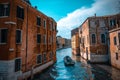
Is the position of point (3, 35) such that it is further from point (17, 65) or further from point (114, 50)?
point (114, 50)

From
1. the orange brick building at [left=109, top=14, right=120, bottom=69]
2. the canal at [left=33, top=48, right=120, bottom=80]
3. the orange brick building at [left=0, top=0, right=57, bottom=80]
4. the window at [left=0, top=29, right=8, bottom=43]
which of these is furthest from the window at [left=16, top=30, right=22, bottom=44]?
the orange brick building at [left=109, top=14, right=120, bottom=69]

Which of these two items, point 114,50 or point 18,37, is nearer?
point 18,37

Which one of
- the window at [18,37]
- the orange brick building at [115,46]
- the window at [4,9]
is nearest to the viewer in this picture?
the window at [4,9]

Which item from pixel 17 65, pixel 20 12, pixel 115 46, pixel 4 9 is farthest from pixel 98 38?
pixel 4 9

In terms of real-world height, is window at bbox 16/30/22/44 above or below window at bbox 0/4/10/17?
below

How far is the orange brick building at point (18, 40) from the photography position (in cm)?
1481

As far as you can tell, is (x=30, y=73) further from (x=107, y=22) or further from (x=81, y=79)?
(x=107, y=22)

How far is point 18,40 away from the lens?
55.3ft

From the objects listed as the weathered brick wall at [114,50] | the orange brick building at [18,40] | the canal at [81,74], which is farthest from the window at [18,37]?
the weathered brick wall at [114,50]

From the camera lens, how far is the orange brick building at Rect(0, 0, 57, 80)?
14812mm

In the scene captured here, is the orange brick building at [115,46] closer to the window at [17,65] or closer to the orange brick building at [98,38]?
the orange brick building at [98,38]

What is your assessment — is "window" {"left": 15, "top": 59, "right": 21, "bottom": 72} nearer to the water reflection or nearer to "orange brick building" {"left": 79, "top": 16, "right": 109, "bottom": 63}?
the water reflection

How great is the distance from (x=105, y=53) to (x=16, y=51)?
22.7 meters

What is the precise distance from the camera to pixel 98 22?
32.8m
